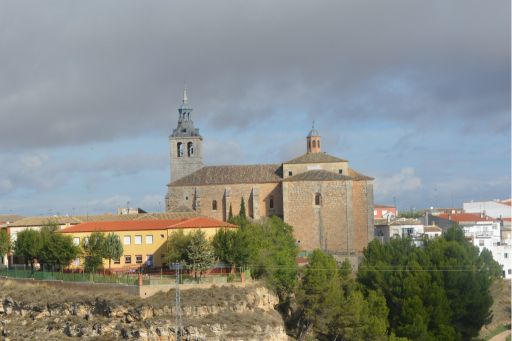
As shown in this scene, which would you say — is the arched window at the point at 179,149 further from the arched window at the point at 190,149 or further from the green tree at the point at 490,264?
the green tree at the point at 490,264

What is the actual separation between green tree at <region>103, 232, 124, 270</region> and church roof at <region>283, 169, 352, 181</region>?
2318 cm

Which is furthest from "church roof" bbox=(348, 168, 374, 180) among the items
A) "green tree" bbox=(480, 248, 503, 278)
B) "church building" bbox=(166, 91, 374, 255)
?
"green tree" bbox=(480, 248, 503, 278)

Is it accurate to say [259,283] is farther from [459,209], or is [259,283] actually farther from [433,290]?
[459,209]

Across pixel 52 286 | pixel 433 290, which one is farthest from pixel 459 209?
pixel 52 286

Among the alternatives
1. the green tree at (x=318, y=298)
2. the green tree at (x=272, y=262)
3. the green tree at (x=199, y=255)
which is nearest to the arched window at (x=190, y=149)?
the green tree at (x=272, y=262)

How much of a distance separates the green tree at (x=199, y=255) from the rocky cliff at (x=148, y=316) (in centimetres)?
290

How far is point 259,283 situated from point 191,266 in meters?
4.58

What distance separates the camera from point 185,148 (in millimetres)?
87688

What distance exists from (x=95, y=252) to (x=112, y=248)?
46.7 inches

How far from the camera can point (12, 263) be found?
230 ft

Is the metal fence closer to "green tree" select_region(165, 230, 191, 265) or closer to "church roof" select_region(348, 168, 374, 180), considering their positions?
"green tree" select_region(165, 230, 191, 265)

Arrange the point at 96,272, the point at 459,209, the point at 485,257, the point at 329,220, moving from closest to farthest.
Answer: the point at 96,272 < the point at 485,257 < the point at 329,220 < the point at 459,209

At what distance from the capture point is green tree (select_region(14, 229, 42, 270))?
6156 cm

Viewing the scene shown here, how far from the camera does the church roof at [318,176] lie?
76312mm
